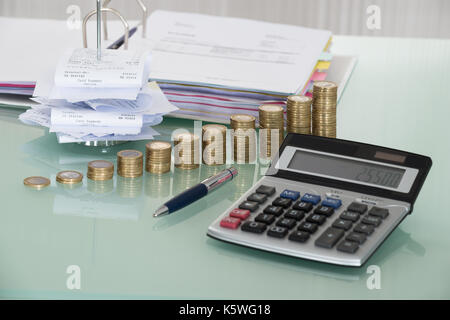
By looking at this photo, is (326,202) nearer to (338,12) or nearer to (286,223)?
(286,223)

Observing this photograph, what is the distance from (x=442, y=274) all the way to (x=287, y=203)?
178mm

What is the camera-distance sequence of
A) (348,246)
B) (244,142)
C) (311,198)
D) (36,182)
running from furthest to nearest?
(244,142)
(36,182)
(311,198)
(348,246)

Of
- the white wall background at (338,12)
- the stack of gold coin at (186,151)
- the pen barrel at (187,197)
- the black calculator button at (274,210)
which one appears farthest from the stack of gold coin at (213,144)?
the white wall background at (338,12)

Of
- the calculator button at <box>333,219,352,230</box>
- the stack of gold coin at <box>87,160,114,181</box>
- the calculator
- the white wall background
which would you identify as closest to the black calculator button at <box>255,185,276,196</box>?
the calculator

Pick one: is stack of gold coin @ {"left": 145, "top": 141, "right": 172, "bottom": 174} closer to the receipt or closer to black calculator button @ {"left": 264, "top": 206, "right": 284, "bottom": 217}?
the receipt

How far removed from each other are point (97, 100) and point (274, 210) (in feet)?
1.20

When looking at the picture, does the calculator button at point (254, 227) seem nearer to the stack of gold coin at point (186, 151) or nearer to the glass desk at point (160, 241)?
the glass desk at point (160, 241)

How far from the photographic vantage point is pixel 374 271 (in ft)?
2.44

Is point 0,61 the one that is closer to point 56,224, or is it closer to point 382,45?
point 56,224

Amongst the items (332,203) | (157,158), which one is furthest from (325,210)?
(157,158)

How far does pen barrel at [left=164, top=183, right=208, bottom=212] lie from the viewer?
2.83 ft

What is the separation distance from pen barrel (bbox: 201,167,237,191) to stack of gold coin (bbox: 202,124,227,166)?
5 cm

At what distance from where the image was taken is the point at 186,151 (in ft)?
3.31

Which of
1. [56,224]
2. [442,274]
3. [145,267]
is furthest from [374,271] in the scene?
[56,224]
